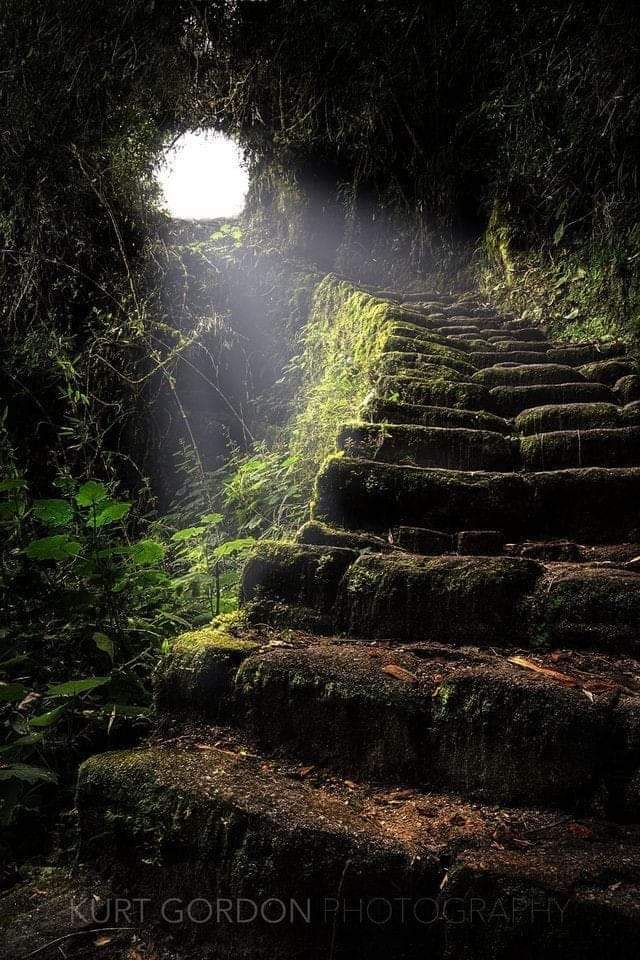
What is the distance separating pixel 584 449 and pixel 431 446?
29.9 inches

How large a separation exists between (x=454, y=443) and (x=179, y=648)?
1759 millimetres

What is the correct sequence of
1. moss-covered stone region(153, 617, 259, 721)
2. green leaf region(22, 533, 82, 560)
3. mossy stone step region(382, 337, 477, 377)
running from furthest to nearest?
mossy stone step region(382, 337, 477, 377), green leaf region(22, 533, 82, 560), moss-covered stone region(153, 617, 259, 721)

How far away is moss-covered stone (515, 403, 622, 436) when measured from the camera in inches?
128

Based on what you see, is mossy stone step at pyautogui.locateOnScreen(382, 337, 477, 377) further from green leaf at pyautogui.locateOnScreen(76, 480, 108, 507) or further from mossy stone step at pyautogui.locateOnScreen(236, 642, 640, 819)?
mossy stone step at pyautogui.locateOnScreen(236, 642, 640, 819)

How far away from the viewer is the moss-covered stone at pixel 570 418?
10.6ft

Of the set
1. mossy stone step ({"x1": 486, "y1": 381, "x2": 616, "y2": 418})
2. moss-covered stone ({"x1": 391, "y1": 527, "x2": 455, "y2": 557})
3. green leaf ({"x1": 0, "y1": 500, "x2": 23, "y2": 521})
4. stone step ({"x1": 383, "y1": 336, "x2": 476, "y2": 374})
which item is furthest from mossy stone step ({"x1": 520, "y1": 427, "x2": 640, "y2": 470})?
green leaf ({"x1": 0, "y1": 500, "x2": 23, "y2": 521})

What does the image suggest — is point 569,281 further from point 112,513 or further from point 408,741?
point 408,741

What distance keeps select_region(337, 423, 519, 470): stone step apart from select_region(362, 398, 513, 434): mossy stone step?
20cm

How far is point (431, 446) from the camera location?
3064mm

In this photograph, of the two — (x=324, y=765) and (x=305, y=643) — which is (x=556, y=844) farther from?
(x=305, y=643)

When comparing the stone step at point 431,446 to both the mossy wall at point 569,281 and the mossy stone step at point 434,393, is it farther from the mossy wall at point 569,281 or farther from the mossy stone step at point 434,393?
the mossy wall at point 569,281

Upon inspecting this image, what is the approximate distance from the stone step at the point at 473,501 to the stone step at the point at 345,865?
1.25 metres

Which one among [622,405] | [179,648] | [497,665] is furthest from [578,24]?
[179,648]

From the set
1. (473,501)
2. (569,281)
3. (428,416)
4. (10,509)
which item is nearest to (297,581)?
(473,501)
